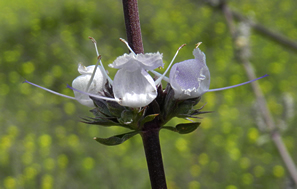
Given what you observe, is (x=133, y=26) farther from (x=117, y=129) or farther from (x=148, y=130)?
(x=117, y=129)

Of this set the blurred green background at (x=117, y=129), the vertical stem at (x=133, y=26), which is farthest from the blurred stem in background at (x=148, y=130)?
the blurred green background at (x=117, y=129)

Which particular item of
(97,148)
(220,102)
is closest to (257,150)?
(220,102)

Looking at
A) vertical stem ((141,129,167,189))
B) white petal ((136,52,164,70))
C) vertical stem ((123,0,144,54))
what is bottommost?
vertical stem ((141,129,167,189))

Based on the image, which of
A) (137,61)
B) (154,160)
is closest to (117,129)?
(154,160)

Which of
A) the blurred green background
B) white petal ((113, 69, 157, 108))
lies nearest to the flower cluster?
white petal ((113, 69, 157, 108))

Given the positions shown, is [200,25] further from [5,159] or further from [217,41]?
[5,159]

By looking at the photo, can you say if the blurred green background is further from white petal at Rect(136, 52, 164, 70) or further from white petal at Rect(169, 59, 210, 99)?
white petal at Rect(136, 52, 164, 70)
